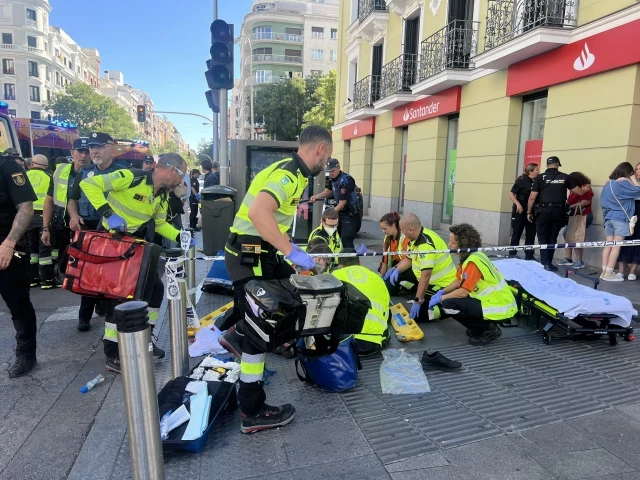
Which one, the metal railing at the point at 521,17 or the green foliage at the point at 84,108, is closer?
the metal railing at the point at 521,17

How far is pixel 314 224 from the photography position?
8.56 meters

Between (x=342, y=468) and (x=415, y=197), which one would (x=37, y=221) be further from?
(x=415, y=197)

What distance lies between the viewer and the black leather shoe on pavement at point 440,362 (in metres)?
Answer: 3.67

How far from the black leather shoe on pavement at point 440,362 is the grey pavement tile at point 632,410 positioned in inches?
44.1

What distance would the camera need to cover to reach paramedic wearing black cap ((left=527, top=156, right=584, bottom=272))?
7207 millimetres

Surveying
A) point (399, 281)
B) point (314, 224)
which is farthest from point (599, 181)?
point (314, 224)

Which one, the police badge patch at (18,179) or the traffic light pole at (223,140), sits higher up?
the traffic light pole at (223,140)

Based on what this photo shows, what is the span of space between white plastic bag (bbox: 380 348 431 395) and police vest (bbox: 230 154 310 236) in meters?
1.44

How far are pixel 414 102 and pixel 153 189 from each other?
38.4ft

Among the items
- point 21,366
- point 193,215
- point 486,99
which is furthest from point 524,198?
point 193,215

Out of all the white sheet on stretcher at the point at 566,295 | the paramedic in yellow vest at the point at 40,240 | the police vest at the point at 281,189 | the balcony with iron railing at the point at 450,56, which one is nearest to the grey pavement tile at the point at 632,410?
the white sheet on stretcher at the point at 566,295

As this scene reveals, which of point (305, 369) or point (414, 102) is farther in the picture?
point (414, 102)

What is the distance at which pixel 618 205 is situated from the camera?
650 cm

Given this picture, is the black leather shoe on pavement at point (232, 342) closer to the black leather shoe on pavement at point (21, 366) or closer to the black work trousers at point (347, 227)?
the black leather shoe on pavement at point (21, 366)
